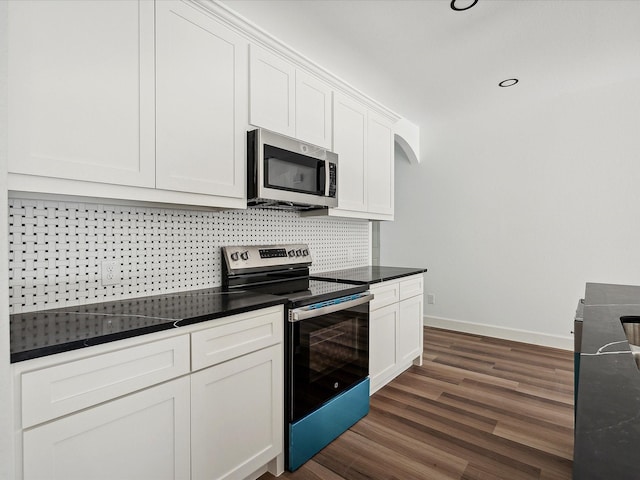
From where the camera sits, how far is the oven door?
1733mm

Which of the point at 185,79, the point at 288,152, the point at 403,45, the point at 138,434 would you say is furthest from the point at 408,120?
the point at 138,434

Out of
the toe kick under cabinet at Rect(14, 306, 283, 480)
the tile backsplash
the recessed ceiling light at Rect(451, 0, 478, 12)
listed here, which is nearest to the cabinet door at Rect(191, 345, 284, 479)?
the toe kick under cabinet at Rect(14, 306, 283, 480)

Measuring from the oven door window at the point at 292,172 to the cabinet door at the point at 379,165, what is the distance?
2.49 ft

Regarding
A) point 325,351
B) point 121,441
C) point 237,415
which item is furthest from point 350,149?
point 121,441

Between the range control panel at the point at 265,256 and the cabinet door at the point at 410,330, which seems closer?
the range control panel at the point at 265,256

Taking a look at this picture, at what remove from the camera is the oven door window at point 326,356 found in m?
1.75

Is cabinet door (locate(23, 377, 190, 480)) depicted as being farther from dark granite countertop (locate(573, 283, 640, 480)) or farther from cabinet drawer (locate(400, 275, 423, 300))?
cabinet drawer (locate(400, 275, 423, 300))

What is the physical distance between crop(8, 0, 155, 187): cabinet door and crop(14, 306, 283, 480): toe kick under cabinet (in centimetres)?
70

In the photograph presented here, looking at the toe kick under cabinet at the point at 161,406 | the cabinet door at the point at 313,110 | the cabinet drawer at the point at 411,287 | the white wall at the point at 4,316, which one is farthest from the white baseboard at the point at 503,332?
the white wall at the point at 4,316

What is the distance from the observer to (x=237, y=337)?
4.97ft

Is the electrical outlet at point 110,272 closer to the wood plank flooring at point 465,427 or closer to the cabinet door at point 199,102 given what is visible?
the cabinet door at point 199,102

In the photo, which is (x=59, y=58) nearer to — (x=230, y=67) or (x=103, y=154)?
(x=103, y=154)

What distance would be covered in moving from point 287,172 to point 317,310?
2.82 ft

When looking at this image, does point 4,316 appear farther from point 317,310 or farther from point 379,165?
point 379,165
